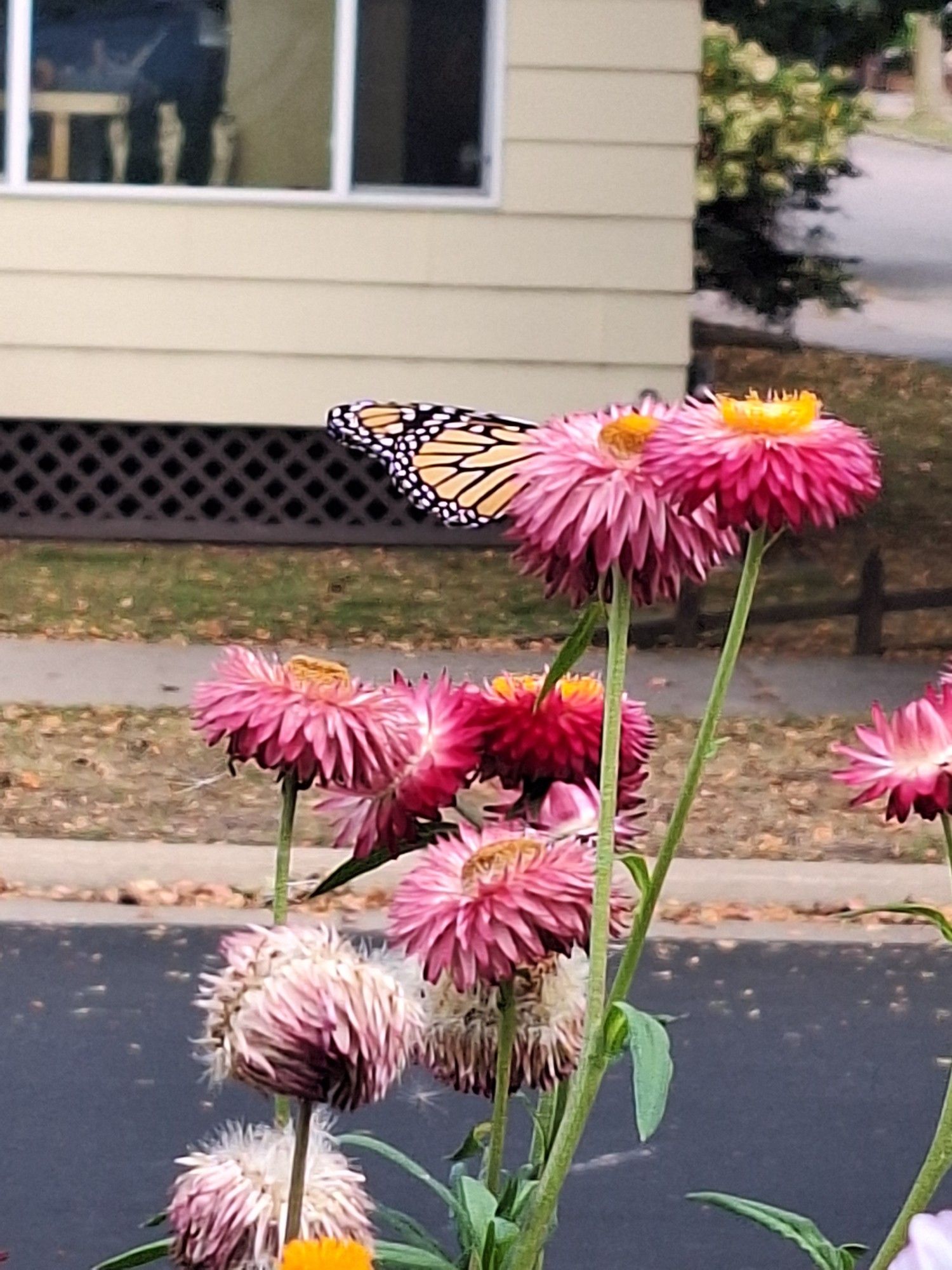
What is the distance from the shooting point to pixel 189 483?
37.1 ft

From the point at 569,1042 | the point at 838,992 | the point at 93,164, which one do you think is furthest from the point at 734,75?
the point at 569,1042

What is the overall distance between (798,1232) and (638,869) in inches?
13.9

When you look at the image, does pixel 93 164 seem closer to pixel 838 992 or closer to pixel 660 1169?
pixel 838 992

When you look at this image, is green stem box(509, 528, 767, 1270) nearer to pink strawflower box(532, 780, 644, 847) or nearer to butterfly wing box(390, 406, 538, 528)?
pink strawflower box(532, 780, 644, 847)

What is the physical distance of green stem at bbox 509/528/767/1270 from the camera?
1.45 meters

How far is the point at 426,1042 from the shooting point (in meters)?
1.60

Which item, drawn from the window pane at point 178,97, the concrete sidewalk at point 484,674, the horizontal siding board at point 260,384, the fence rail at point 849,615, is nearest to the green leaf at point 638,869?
the concrete sidewalk at point 484,674

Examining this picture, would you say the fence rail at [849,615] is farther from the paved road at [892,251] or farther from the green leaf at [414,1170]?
the green leaf at [414,1170]

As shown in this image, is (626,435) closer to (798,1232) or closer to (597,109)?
(798,1232)

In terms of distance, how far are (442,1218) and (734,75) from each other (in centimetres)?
778

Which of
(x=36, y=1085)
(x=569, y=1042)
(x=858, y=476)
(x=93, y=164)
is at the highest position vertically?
(x=93, y=164)

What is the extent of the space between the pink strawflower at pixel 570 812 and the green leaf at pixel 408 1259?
35 cm

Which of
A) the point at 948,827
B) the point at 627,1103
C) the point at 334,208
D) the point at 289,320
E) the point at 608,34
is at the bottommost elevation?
the point at 627,1103

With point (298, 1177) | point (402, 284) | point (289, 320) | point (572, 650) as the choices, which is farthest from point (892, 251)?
point (298, 1177)
